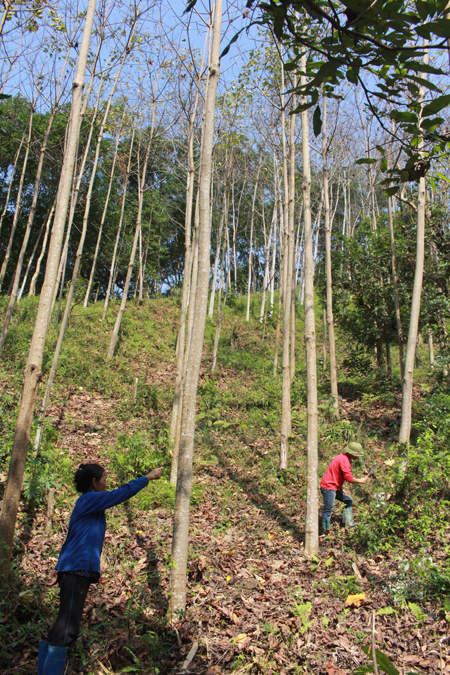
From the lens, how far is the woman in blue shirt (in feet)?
9.62

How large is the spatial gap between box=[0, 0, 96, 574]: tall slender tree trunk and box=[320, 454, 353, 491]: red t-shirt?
4.33 m

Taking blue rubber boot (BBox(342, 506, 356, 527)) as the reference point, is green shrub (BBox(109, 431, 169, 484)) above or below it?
above

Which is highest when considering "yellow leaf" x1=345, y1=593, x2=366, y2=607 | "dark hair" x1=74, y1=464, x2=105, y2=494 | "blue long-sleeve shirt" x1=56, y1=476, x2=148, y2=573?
"dark hair" x1=74, y1=464, x2=105, y2=494

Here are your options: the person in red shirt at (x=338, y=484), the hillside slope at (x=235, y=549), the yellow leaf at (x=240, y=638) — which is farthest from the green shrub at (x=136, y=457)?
the yellow leaf at (x=240, y=638)

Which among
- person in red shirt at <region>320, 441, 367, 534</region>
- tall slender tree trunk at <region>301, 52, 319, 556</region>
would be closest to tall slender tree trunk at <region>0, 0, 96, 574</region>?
tall slender tree trunk at <region>301, 52, 319, 556</region>

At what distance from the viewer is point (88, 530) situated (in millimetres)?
3213

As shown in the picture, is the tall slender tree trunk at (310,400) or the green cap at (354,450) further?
the green cap at (354,450)

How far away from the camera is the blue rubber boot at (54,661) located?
9.46 feet

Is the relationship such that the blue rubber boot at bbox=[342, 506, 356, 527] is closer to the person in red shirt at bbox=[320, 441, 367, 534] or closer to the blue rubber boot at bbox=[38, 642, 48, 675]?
the person in red shirt at bbox=[320, 441, 367, 534]

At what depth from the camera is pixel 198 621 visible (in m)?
4.08

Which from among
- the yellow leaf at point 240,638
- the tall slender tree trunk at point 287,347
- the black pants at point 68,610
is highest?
the tall slender tree trunk at point 287,347

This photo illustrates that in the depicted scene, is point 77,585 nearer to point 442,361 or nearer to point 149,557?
point 149,557

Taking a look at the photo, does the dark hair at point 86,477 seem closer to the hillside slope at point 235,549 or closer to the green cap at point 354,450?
the hillside slope at point 235,549

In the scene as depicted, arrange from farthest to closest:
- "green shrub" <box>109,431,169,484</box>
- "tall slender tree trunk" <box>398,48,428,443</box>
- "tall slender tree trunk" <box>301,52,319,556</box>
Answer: "tall slender tree trunk" <box>398,48,428,443</box> < "green shrub" <box>109,431,169,484</box> < "tall slender tree trunk" <box>301,52,319,556</box>
